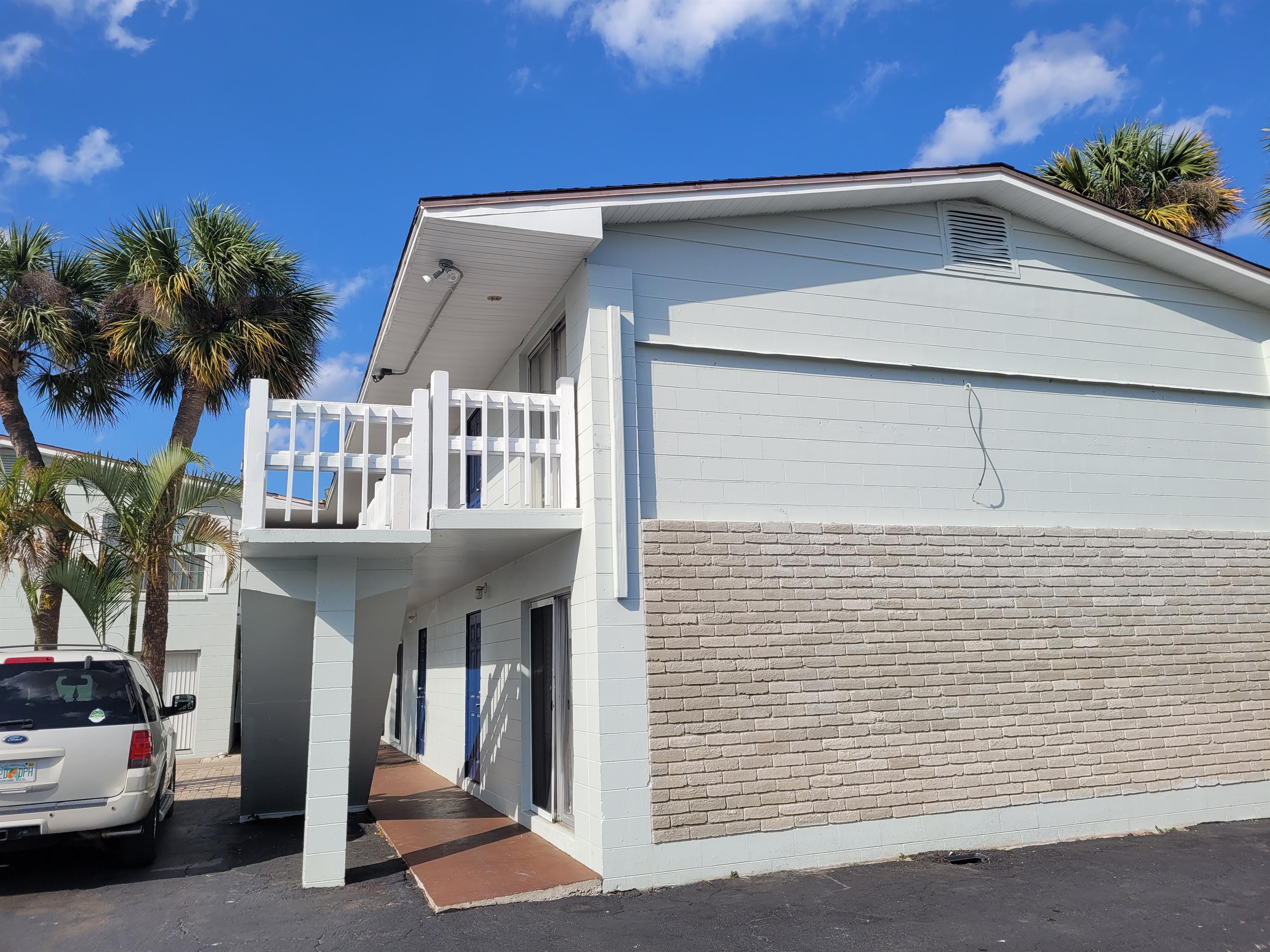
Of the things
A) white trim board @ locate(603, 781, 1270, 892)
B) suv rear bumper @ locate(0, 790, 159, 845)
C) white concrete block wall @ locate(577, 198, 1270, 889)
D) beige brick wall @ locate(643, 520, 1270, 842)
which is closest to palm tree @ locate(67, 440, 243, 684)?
suv rear bumper @ locate(0, 790, 159, 845)

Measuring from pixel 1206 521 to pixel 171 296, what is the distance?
12.9 m

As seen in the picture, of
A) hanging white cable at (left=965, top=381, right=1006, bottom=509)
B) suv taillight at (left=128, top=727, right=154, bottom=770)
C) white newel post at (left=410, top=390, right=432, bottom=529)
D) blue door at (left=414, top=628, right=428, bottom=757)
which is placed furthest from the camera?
blue door at (left=414, top=628, right=428, bottom=757)

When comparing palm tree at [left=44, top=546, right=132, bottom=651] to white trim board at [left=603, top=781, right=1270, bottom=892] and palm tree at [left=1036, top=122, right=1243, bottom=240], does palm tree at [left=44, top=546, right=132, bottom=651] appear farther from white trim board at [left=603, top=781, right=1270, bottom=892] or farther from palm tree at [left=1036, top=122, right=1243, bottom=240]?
palm tree at [left=1036, top=122, right=1243, bottom=240]

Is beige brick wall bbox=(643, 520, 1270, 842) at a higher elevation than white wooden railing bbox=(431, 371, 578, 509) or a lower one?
lower

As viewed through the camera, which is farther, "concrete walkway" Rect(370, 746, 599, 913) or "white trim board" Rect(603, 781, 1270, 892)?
"white trim board" Rect(603, 781, 1270, 892)

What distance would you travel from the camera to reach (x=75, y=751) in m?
7.14

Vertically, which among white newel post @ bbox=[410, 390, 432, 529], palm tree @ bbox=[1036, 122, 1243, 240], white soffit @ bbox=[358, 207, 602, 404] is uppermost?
palm tree @ bbox=[1036, 122, 1243, 240]

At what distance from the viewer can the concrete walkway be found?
696cm


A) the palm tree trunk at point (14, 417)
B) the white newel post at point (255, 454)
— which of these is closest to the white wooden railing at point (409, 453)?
the white newel post at point (255, 454)

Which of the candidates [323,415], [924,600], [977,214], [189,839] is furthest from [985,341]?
[189,839]

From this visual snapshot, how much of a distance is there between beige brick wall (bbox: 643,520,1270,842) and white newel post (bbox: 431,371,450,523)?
5.75ft

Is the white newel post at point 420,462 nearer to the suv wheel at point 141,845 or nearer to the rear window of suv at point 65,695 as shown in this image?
the rear window of suv at point 65,695

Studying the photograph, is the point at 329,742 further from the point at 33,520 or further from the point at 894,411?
the point at 33,520

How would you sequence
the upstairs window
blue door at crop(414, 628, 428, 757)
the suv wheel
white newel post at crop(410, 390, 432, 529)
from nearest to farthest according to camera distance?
white newel post at crop(410, 390, 432, 529) < the suv wheel < the upstairs window < blue door at crop(414, 628, 428, 757)
